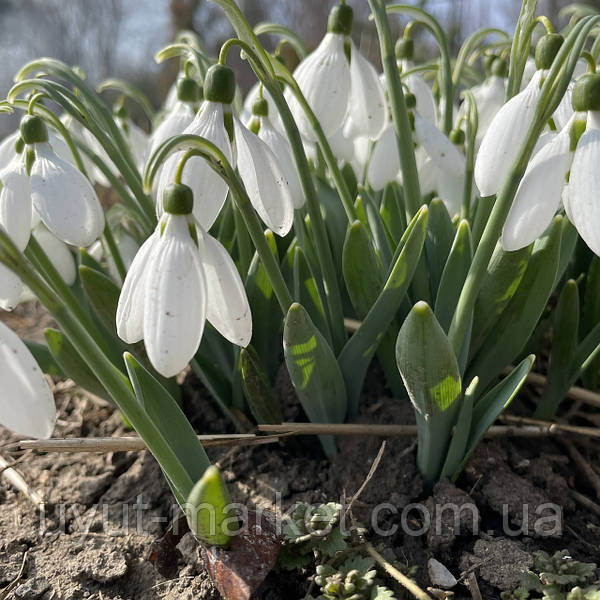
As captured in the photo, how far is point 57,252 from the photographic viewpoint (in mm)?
1357

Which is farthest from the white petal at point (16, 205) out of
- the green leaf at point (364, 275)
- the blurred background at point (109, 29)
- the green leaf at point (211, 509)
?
the blurred background at point (109, 29)

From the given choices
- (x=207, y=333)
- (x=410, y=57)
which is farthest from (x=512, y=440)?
(x=410, y=57)

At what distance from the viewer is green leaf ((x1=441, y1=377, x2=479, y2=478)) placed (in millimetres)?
1009

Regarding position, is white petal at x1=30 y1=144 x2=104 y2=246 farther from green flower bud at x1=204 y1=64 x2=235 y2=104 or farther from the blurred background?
the blurred background

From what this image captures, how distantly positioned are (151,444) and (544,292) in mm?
696

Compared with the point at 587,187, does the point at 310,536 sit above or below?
below

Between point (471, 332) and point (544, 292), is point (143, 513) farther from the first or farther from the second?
point (544, 292)

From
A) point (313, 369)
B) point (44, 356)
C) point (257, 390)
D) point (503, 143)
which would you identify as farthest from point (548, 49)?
point (44, 356)

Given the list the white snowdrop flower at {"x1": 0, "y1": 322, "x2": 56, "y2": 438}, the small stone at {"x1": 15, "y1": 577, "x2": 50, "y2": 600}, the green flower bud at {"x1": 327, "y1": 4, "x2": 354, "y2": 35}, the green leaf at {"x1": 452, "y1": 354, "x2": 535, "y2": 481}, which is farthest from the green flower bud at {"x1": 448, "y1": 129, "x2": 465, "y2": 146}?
the small stone at {"x1": 15, "y1": 577, "x2": 50, "y2": 600}

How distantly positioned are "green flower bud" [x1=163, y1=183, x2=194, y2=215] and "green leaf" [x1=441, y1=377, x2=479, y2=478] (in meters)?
0.52

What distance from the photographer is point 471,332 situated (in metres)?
1.18

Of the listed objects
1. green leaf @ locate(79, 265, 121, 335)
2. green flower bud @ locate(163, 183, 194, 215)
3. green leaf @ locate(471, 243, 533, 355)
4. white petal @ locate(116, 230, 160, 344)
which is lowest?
green leaf @ locate(471, 243, 533, 355)

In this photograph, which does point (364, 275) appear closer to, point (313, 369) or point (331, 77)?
point (313, 369)

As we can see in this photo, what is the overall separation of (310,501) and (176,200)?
2.13ft
